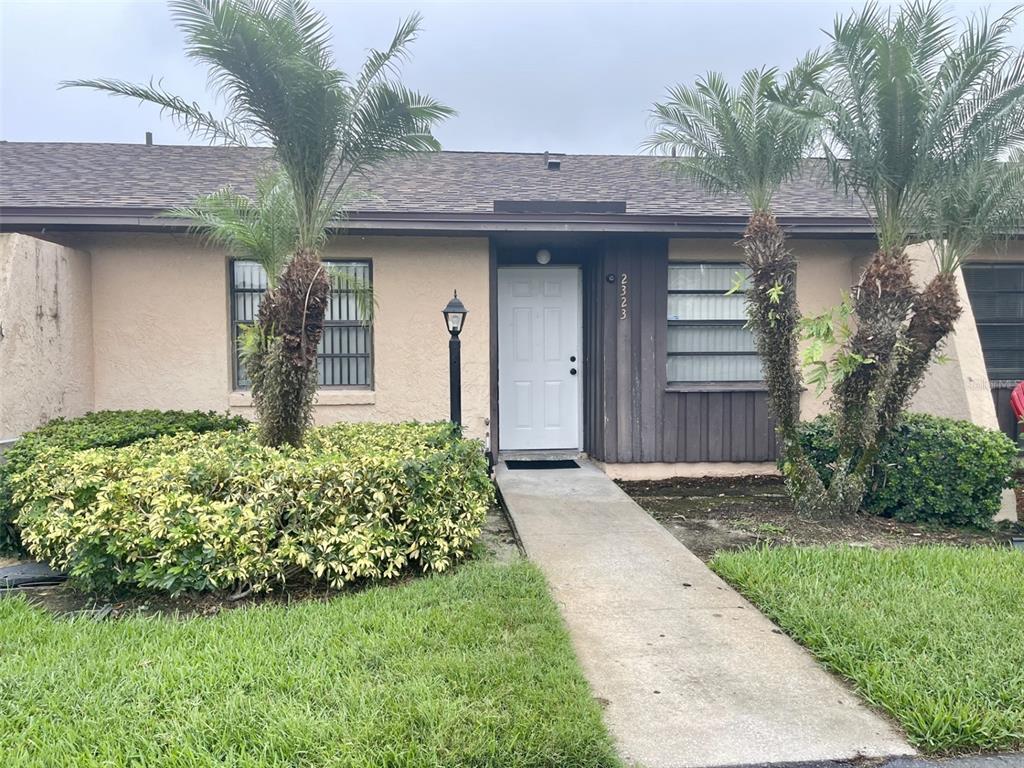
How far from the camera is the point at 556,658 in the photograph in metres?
3.15

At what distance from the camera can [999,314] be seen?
27.9 feet

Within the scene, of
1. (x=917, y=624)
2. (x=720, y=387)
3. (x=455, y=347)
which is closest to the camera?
(x=917, y=624)

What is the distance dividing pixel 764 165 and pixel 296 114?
3.97 m

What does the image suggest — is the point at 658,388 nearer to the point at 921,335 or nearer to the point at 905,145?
the point at 921,335

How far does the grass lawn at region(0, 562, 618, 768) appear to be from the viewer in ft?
8.15

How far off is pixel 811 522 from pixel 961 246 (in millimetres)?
2750

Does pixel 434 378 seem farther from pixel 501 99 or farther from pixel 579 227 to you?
pixel 501 99

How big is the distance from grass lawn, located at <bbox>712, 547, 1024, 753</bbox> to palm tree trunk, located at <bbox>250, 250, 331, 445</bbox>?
11.3ft

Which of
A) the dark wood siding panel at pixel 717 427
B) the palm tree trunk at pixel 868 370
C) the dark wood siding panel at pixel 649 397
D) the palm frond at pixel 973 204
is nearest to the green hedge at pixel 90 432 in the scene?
the dark wood siding panel at pixel 649 397

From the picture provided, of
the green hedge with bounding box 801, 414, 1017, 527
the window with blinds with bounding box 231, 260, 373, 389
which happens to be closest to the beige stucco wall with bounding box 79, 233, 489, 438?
the window with blinds with bounding box 231, 260, 373, 389

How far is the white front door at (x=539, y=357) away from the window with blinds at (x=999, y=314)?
17.1ft

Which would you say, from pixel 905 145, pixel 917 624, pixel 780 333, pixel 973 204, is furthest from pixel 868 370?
pixel 917 624

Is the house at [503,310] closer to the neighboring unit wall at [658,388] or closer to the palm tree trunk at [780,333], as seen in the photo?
the neighboring unit wall at [658,388]

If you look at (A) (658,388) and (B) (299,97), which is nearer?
(B) (299,97)
